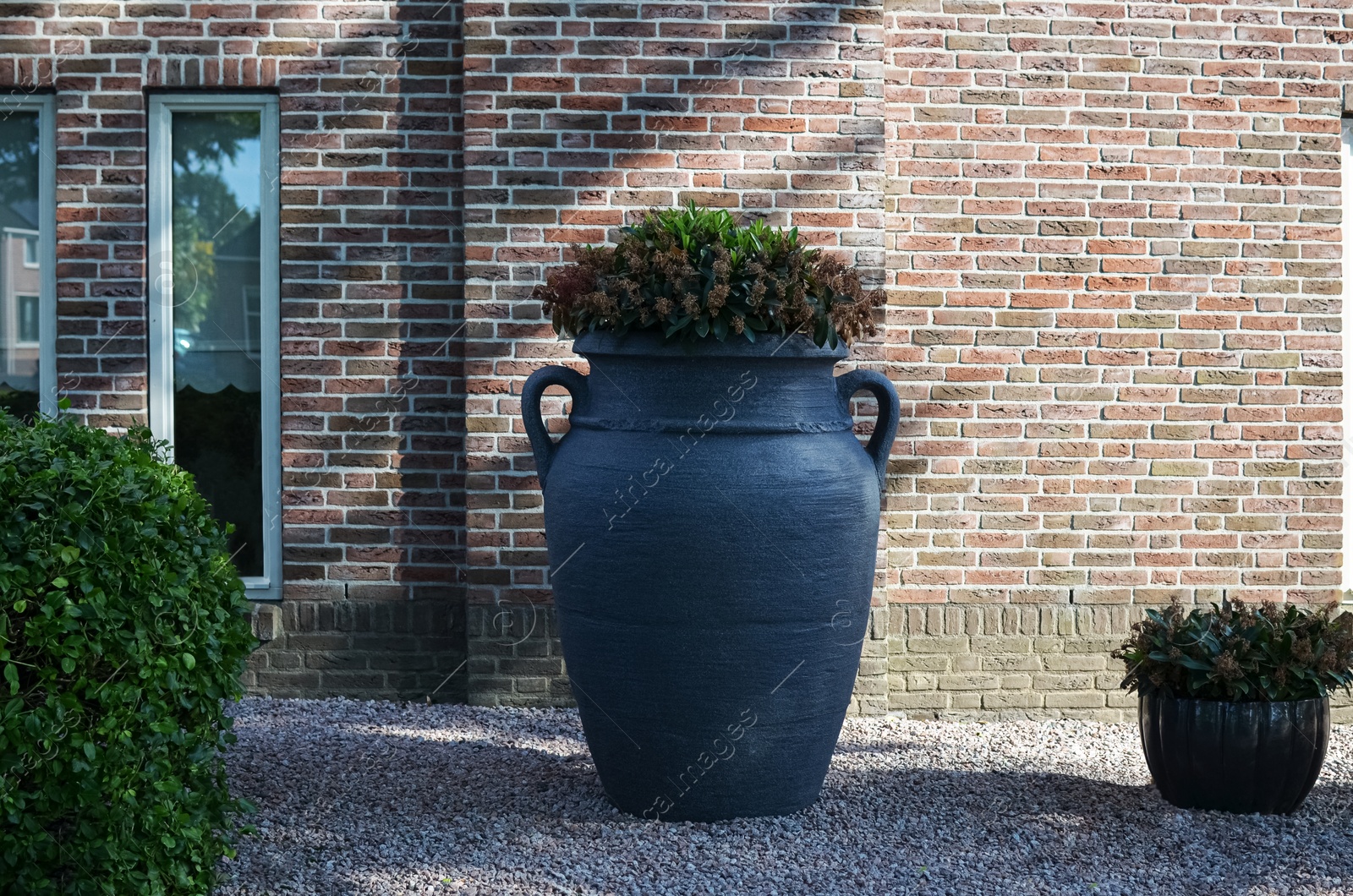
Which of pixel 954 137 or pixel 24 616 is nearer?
pixel 24 616

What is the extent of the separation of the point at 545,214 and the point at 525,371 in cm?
60

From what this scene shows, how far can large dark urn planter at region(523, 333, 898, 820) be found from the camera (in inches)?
119

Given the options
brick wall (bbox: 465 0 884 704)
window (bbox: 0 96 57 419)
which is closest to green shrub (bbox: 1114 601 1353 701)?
brick wall (bbox: 465 0 884 704)

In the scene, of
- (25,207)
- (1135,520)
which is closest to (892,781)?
(1135,520)

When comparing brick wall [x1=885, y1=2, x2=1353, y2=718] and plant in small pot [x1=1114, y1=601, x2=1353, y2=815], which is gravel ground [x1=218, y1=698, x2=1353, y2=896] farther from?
brick wall [x1=885, y1=2, x2=1353, y2=718]

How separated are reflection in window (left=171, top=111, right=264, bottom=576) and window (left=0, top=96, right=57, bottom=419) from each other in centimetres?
49

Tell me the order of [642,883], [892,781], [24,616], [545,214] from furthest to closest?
1. [545,214]
2. [892,781]
3. [642,883]
4. [24,616]

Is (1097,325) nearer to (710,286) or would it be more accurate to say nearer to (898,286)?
(898,286)

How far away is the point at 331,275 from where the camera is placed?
4.51 m

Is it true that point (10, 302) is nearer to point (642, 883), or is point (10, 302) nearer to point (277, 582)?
point (277, 582)

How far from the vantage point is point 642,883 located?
286cm

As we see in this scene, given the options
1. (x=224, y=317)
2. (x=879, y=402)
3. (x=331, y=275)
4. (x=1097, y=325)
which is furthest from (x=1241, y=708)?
(x=224, y=317)

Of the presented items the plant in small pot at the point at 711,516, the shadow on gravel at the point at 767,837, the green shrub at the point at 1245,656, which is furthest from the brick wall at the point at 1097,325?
the plant in small pot at the point at 711,516

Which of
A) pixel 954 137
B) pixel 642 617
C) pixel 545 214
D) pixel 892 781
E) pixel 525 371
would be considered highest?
pixel 954 137
